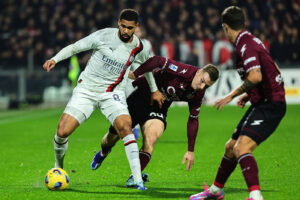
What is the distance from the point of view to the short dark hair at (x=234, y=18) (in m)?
5.76

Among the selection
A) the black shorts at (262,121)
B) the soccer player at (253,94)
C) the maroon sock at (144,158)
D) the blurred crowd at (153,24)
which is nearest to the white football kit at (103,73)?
the maroon sock at (144,158)

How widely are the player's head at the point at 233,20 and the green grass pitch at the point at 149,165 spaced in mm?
1777

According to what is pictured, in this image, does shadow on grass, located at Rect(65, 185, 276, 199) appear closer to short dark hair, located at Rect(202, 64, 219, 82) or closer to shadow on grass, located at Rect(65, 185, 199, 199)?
shadow on grass, located at Rect(65, 185, 199, 199)

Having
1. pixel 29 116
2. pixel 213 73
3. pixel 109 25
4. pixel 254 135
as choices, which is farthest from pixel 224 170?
pixel 109 25

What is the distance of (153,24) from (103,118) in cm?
715

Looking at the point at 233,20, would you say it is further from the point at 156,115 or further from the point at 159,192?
the point at 156,115

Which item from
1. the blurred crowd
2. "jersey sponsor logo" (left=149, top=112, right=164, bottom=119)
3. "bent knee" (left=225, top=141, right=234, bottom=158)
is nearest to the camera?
"bent knee" (left=225, top=141, right=234, bottom=158)

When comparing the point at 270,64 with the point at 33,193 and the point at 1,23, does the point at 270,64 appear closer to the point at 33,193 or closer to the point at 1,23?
the point at 33,193

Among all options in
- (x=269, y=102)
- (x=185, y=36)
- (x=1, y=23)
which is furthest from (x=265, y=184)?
(x=1, y=23)

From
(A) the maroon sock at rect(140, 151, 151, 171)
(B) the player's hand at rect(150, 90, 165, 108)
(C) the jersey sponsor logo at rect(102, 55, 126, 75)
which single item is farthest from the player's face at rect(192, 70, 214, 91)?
(A) the maroon sock at rect(140, 151, 151, 171)

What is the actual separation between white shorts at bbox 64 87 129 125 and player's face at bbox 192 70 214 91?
2.89 ft

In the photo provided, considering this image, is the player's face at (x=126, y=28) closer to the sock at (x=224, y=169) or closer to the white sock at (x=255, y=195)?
the sock at (x=224, y=169)

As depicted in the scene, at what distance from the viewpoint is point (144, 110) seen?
807cm

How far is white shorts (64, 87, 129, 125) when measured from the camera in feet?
23.5
